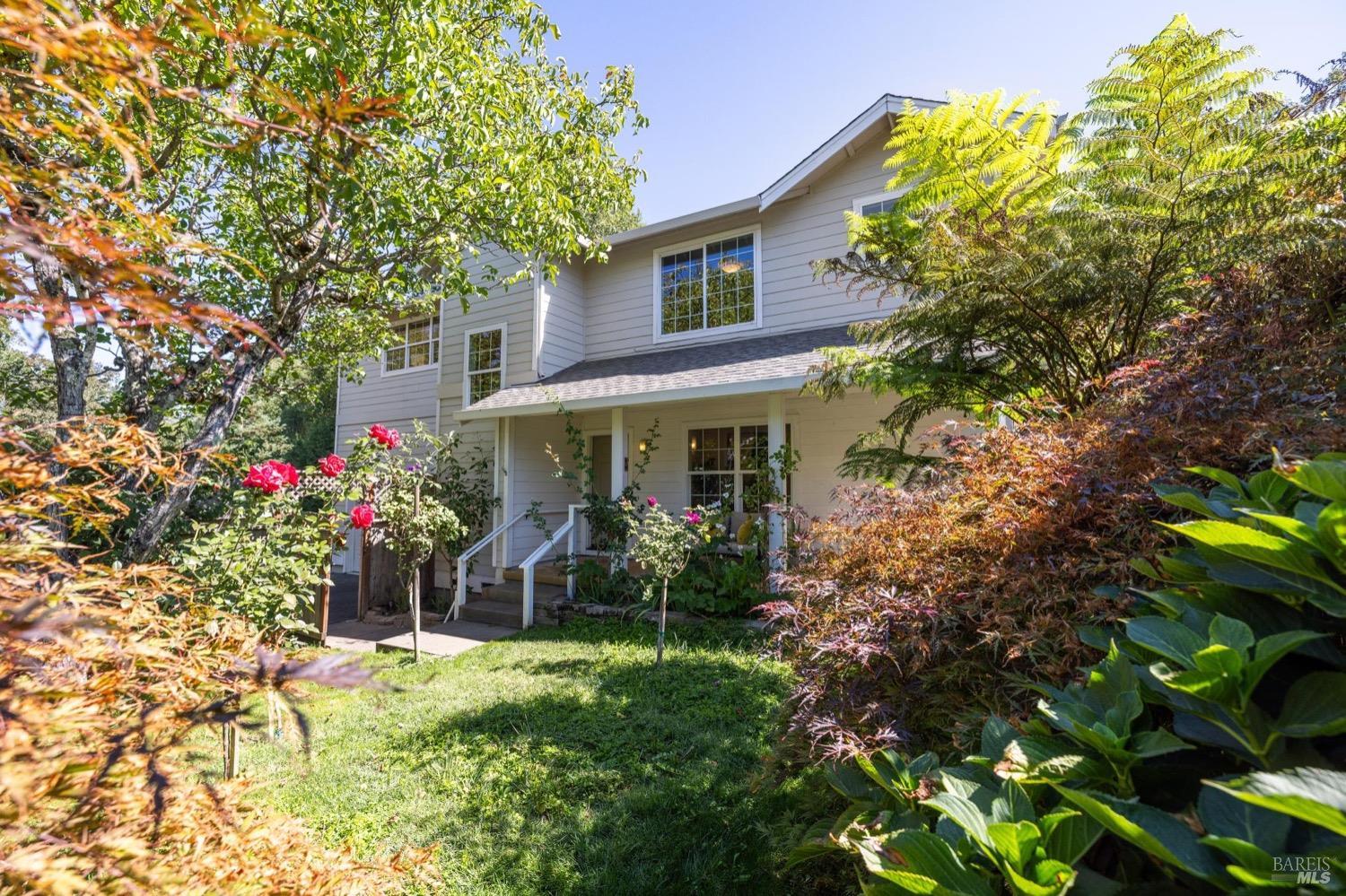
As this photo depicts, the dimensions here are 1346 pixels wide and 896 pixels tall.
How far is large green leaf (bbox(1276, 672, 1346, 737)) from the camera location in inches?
28.6

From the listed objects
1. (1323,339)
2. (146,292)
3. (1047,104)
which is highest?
(1047,104)

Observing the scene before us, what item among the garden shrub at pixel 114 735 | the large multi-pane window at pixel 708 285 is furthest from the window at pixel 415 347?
the garden shrub at pixel 114 735

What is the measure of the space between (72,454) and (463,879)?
8.04ft

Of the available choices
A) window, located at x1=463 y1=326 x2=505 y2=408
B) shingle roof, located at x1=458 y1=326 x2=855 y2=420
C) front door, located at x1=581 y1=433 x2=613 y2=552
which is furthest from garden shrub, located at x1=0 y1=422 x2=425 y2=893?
window, located at x1=463 y1=326 x2=505 y2=408

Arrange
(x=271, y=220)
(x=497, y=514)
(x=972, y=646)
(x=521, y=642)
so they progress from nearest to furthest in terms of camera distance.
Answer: (x=972, y=646) → (x=271, y=220) → (x=521, y=642) → (x=497, y=514)

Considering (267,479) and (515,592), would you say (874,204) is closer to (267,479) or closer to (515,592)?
(515,592)

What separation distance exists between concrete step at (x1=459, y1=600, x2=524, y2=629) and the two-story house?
1.13 m

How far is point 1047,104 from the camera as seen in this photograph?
12.5 feet

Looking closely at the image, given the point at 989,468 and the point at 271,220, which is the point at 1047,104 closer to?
the point at 989,468

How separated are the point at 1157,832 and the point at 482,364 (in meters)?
11.5

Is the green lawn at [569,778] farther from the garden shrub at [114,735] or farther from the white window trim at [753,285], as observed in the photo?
the white window trim at [753,285]

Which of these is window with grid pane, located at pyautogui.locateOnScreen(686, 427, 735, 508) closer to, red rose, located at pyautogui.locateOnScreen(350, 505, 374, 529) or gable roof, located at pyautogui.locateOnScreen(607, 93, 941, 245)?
gable roof, located at pyautogui.locateOnScreen(607, 93, 941, 245)

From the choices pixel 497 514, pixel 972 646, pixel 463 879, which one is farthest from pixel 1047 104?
pixel 497 514

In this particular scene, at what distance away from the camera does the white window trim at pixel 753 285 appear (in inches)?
366
